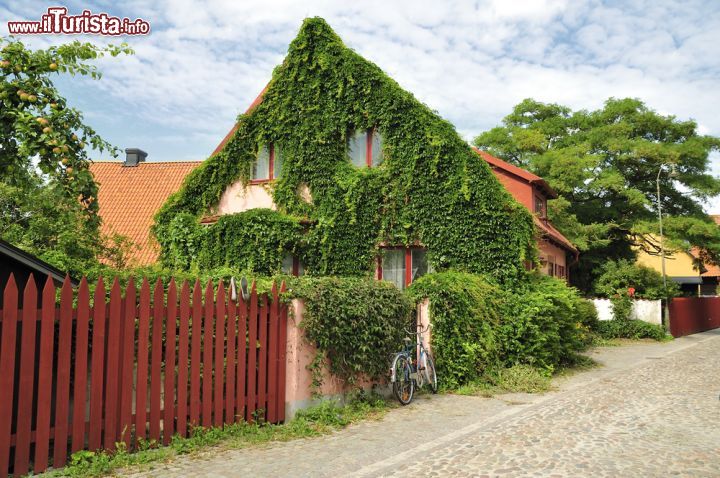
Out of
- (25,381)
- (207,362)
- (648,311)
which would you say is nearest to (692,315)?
(648,311)

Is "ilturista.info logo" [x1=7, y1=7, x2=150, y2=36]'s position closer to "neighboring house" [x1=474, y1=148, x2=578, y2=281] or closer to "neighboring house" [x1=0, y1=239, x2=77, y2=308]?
"neighboring house" [x1=0, y1=239, x2=77, y2=308]

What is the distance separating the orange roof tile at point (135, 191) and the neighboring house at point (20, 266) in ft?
60.0

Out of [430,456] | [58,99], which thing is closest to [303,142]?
[58,99]

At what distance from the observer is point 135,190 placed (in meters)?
29.1

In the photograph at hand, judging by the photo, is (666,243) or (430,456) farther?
(666,243)

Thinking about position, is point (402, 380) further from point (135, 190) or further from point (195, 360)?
point (135, 190)

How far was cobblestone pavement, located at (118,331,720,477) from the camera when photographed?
244 inches

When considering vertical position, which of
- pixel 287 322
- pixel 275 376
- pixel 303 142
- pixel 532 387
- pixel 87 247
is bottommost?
pixel 532 387

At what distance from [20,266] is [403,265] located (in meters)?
10.3

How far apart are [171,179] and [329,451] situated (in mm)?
24616

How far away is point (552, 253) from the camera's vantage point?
23750 mm

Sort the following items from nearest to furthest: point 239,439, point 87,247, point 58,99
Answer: point 58,99, point 239,439, point 87,247

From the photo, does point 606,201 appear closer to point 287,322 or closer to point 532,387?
point 532,387

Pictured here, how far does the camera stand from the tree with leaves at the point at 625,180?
104 ft
